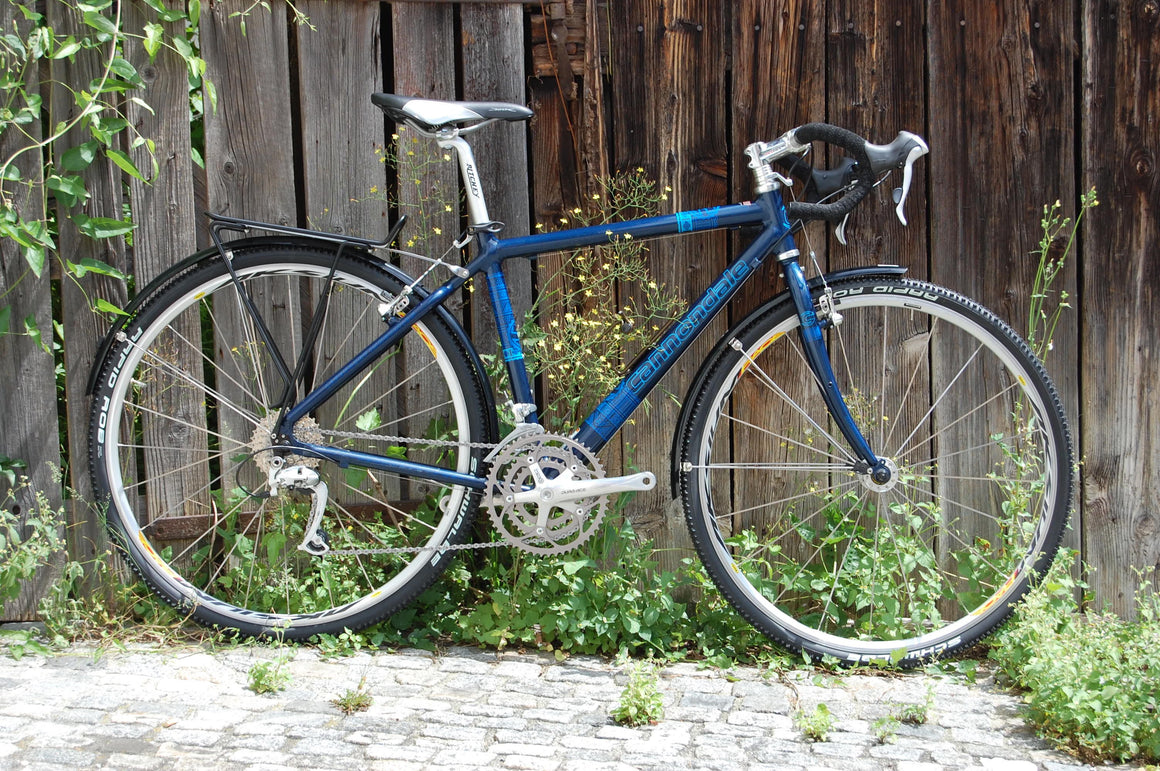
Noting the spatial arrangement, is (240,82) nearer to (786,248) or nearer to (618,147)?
(618,147)

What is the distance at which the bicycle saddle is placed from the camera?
321 cm

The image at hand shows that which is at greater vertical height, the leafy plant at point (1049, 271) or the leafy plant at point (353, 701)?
the leafy plant at point (1049, 271)

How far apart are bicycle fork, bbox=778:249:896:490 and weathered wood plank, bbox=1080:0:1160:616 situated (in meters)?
1.00

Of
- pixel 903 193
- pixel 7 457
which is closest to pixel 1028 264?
pixel 903 193

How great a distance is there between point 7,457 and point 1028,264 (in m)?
3.80

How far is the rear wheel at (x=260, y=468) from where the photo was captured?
3.45m

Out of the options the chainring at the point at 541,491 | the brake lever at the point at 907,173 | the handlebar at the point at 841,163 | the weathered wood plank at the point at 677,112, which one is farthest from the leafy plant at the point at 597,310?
Result: the brake lever at the point at 907,173

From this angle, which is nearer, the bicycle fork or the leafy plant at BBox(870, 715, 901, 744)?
the leafy plant at BBox(870, 715, 901, 744)

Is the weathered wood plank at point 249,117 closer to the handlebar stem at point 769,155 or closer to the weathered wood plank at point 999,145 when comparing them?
the handlebar stem at point 769,155

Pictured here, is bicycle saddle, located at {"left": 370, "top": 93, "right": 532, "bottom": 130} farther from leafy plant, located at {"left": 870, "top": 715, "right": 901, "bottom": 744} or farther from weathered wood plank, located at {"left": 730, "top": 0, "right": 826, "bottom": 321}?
leafy plant, located at {"left": 870, "top": 715, "right": 901, "bottom": 744}

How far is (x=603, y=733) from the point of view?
2.85 metres

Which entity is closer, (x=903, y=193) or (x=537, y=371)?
(x=903, y=193)

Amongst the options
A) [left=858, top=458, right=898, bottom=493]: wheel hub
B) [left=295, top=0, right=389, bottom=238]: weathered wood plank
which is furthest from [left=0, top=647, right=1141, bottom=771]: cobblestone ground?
[left=295, top=0, right=389, bottom=238]: weathered wood plank

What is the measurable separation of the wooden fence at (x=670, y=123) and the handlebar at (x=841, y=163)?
323 mm
